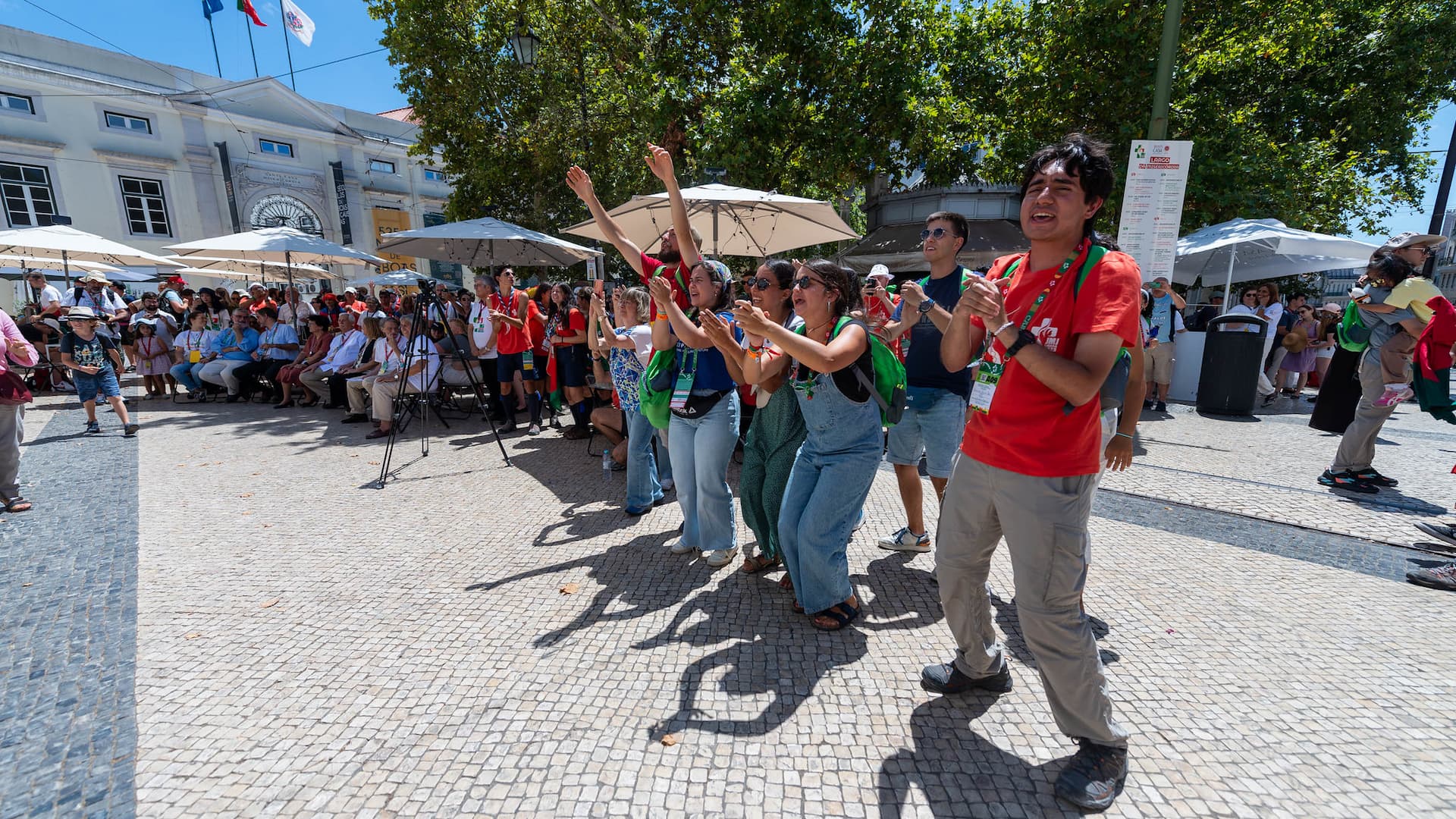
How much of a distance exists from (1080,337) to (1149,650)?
1.94 meters

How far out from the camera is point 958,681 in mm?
2506

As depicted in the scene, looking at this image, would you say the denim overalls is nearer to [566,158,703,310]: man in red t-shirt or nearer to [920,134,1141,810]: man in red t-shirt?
[920,134,1141,810]: man in red t-shirt

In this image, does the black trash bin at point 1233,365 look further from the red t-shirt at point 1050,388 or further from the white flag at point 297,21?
the white flag at point 297,21

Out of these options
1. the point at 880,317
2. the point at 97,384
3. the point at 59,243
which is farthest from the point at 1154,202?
the point at 59,243

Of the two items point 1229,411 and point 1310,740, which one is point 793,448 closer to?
point 1310,740

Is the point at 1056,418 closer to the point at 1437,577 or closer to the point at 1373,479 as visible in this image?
the point at 1437,577

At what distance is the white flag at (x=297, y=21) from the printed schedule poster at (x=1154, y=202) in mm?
29148

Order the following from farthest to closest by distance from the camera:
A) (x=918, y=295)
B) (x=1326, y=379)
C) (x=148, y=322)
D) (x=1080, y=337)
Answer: (x=148, y=322)
(x=1326, y=379)
(x=918, y=295)
(x=1080, y=337)

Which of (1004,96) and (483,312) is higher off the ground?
(1004,96)

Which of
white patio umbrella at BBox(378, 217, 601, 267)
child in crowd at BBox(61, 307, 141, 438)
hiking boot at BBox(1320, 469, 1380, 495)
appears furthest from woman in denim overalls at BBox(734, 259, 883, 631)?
child in crowd at BBox(61, 307, 141, 438)

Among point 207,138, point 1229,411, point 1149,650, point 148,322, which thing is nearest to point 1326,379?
point 1229,411

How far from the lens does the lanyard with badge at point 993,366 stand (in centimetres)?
189

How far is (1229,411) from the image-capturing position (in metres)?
8.59

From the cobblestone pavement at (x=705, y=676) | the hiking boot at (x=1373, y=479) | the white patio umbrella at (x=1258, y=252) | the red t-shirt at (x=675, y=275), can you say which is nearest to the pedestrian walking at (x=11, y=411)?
the cobblestone pavement at (x=705, y=676)
